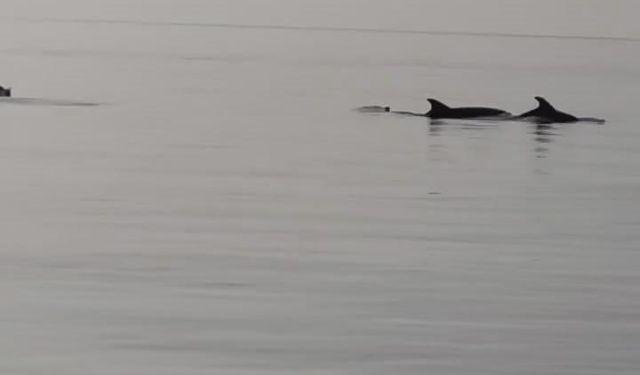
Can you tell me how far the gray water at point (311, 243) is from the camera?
18.8m

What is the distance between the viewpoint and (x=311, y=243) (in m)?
26.0

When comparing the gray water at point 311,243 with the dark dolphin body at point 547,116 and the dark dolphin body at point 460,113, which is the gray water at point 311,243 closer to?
the dark dolphin body at point 460,113

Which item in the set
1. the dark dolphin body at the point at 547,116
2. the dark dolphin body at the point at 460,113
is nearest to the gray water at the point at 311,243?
the dark dolphin body at the point at 460,113

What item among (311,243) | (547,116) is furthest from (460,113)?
(311,243)

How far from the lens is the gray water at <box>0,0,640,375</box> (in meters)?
18.8

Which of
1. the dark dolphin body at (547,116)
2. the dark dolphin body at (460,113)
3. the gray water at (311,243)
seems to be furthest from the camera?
the dark dolphin body at (460,113)

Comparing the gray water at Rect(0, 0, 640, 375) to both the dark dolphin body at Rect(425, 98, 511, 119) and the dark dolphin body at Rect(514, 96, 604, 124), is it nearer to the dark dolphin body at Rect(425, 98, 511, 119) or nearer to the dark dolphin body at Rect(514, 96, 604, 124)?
the dark dolphin body at Rect(425, 98, 511, 119)

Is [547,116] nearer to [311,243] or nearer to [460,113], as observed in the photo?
[460,113]

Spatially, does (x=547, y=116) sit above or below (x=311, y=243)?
above

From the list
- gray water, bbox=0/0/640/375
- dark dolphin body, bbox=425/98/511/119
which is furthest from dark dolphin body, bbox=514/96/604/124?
gray water, bbox=0/0/640/375

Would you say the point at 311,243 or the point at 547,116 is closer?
the point at 311,243

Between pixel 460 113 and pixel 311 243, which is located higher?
pixel 460 113

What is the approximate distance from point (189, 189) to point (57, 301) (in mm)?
12036

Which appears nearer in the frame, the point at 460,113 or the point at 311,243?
the point at 311,243
